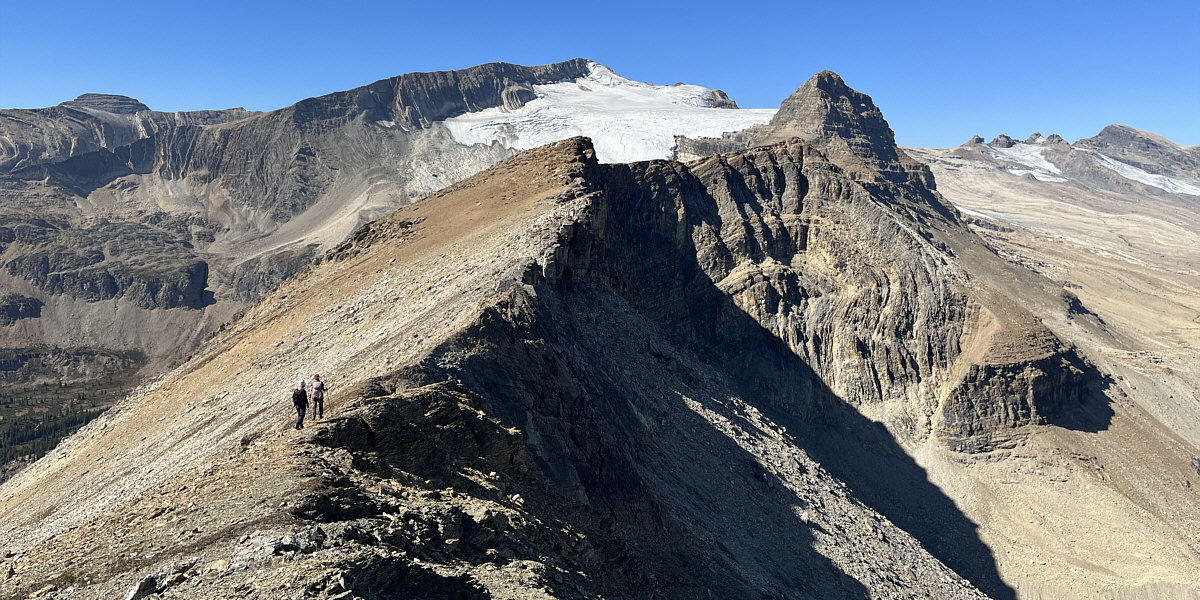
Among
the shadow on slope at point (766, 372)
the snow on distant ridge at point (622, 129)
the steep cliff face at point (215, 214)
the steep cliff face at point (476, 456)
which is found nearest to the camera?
the steep cliff face at point (476, 456)

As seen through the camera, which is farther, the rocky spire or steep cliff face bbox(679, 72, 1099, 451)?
the rocky spire

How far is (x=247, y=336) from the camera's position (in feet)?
142

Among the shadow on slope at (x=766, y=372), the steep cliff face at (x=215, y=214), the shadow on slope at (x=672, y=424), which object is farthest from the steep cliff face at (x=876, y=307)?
the steep cliff face at (x=215, y=214)

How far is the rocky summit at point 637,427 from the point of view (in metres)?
15.6

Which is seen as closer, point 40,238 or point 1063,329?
point 1063,329

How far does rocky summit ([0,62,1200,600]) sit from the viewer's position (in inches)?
613

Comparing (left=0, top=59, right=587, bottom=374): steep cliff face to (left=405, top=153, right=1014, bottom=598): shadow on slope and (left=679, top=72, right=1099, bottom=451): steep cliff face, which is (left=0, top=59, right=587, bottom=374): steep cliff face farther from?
(left=405, top=153, right=1014, bottom=598): shadow on slope

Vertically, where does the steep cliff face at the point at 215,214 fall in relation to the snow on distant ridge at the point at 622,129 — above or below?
below

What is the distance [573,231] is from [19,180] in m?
204

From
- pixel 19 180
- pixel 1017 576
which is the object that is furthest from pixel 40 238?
pixel 1017 576

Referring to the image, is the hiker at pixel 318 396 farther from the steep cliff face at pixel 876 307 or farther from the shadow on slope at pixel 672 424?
the steep cliff face at pixel 876 307

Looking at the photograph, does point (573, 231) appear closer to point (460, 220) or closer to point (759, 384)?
point (460, 220)

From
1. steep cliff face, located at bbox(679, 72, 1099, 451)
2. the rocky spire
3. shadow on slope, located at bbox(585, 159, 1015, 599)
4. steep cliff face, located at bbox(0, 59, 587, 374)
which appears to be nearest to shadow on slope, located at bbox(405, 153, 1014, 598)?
shadow on slope, located at bbox(585, 159, 1015, 599)

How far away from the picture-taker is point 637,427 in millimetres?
35875
